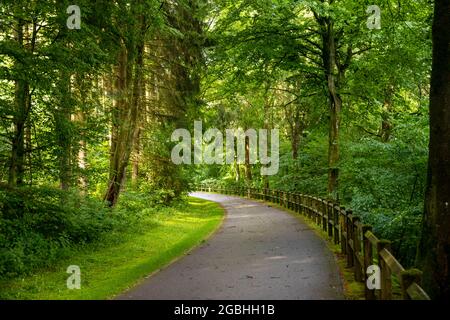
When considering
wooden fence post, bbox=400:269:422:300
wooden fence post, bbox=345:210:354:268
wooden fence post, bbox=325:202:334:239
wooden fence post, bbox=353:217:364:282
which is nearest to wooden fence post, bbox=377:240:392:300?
wooden fence post, bbox=400:269:422:300

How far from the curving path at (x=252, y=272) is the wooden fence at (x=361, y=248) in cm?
52

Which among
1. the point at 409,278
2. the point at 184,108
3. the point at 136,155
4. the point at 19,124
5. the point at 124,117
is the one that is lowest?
the point at 409,278

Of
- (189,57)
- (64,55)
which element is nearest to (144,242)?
(64,55)

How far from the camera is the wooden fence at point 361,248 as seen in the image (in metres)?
5.03

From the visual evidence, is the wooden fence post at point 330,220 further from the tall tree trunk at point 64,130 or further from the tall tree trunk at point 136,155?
the tall tree trunk at point 136,155

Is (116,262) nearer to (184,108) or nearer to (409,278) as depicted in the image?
(409,278)

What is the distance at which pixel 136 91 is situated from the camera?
62.2 feet

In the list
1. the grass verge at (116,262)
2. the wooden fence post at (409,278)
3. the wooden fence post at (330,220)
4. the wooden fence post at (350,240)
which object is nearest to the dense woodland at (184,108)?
the grass verge at (116,262)

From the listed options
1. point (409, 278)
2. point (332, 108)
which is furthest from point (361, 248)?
point (332, 108)

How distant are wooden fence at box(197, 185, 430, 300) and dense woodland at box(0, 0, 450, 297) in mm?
801

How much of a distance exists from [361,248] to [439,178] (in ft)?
21.8

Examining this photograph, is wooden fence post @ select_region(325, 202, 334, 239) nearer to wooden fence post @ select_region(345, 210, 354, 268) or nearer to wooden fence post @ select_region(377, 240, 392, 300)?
wooden fence post @ select_region(345, 210, 354, 268)

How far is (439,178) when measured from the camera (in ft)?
21.9

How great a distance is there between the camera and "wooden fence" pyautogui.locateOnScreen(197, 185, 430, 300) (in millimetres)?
5027
